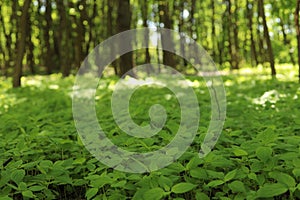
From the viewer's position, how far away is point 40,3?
86.3 feet

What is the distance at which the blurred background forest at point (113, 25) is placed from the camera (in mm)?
12625

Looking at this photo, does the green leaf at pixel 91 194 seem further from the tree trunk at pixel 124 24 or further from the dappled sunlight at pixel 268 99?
the tree trunk at pixel 124 24

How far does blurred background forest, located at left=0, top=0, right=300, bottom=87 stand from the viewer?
12625 mm

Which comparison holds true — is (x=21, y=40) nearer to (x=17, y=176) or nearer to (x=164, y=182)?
(x=17, y=176)

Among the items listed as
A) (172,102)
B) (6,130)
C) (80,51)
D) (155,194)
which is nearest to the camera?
(155,194)

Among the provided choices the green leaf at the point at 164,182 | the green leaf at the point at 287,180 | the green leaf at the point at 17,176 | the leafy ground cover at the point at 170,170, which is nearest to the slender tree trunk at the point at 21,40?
the leafy ground cover at the point at 170,170

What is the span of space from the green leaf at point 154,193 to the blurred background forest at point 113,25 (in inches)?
313

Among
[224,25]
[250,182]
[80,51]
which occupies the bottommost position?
[250,182]

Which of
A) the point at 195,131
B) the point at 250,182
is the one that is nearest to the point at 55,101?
the point at 195,131

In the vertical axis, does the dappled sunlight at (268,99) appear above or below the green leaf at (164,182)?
above

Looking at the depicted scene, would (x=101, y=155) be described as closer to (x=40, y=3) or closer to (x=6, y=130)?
(x=6, y=130)

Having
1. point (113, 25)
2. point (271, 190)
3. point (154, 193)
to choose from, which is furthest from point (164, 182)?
point (113, 25)

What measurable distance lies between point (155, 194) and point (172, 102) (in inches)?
187

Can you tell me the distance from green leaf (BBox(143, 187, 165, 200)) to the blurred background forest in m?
7.95
